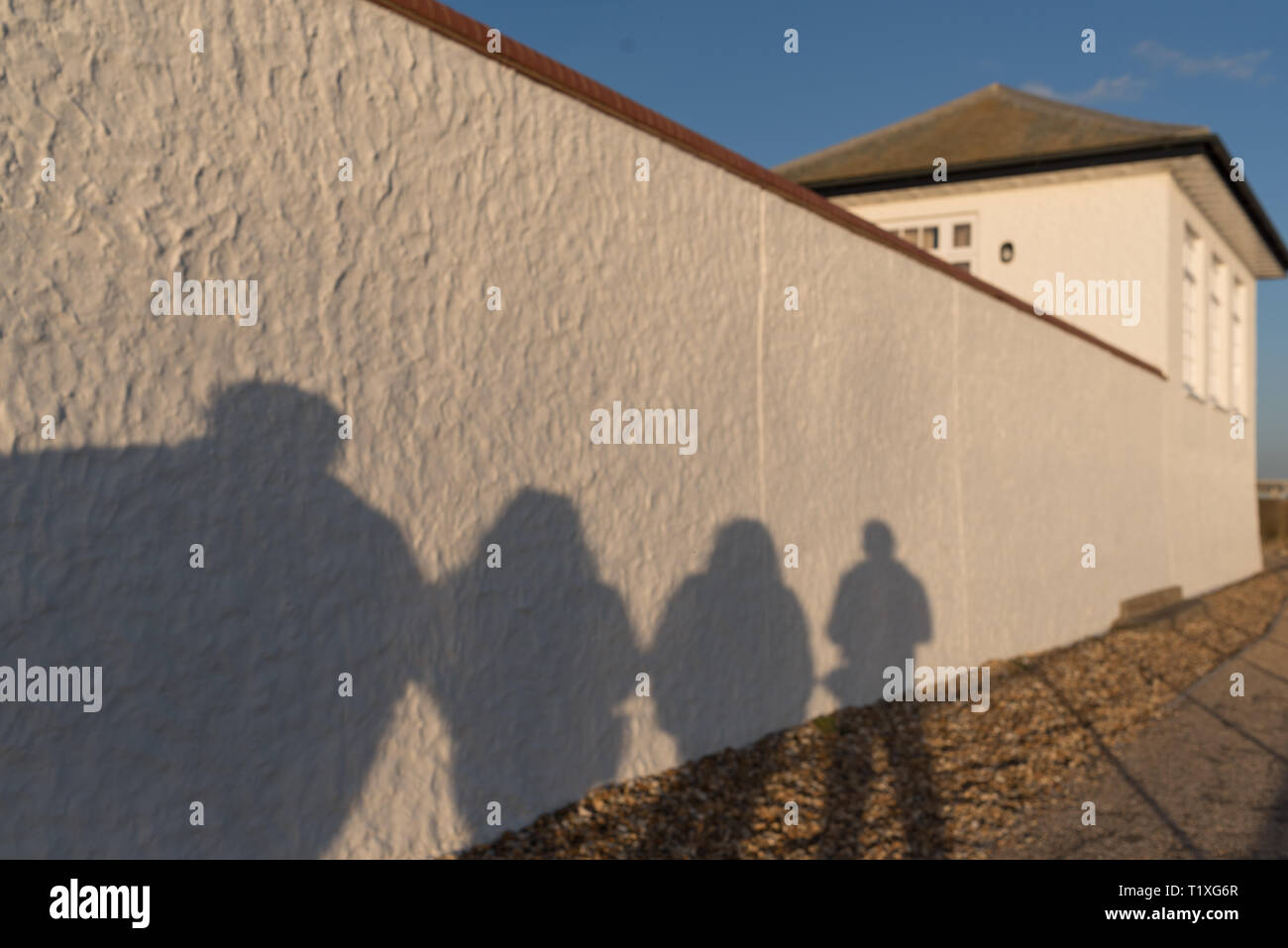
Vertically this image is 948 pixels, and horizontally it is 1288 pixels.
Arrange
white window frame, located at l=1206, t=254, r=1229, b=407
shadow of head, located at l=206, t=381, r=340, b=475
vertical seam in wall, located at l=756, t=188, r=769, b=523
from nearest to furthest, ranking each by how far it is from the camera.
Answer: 1. shadow of head, located at l=206, t=381, r=340, b=475
2. vertical seam in wall, located at l=756, t=188, r=769, b=523
3. white window frame, located at l=1206, t=254, r=1229, b=407

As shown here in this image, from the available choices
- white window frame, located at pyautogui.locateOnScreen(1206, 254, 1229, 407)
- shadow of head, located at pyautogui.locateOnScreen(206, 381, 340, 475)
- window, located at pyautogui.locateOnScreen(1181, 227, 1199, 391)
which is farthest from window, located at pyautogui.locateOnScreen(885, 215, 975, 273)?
shadow of head, located at pyautogui.locateOnScreen(206, 381, 340, 475)

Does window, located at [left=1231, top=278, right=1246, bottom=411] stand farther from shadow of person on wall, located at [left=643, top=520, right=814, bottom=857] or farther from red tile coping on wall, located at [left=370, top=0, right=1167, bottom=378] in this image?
shadow of person on wall, located at [left=643, top=520, right=814, bottom=857]

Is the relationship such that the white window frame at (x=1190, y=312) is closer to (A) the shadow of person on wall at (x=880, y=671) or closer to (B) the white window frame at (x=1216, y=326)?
(B) the white window frame at (x=1216, y=326)

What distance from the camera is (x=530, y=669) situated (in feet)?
14.7

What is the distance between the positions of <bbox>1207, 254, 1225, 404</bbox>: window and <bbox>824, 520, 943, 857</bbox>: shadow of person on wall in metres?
13.1

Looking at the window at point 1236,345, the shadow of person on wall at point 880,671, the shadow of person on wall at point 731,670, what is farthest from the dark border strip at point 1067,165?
the shadow of person on wall at point 731,670

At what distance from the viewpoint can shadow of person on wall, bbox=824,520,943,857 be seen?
5.45 m

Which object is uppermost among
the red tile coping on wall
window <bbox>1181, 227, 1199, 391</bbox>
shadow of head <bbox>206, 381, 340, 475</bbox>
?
window <bbox>1181, 227, 1199, 391</bbox>

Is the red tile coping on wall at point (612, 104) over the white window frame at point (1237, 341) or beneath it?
beneath

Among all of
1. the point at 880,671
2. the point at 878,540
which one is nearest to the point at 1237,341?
the point at 878,540

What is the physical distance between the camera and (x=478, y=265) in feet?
14.0

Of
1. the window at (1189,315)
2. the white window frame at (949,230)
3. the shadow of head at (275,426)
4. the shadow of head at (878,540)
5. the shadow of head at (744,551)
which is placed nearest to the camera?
the shadow of head at (275,426)

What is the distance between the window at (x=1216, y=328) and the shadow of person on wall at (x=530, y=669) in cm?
1643

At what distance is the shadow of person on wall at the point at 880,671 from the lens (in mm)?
5445
